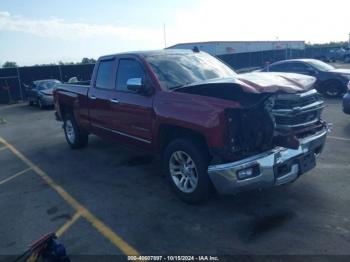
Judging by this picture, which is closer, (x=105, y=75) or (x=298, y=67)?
(x=105, y=75)

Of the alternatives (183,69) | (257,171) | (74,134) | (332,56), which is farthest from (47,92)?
(332,56)

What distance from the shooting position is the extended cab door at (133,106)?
5668mm

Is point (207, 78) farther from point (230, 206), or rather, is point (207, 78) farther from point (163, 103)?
point (230, 206)

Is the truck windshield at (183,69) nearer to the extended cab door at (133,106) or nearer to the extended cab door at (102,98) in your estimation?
the extended cab door at (133,106)

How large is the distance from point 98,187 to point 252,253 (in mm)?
3136

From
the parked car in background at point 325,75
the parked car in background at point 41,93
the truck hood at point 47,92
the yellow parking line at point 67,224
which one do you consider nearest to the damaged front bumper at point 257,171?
the yellow parking line at point 67,224

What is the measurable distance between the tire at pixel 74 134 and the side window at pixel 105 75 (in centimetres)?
177

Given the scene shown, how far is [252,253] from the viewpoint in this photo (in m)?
3.85

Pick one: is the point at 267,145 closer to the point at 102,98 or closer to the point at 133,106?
the point at 133,106

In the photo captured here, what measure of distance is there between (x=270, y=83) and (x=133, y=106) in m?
2.27

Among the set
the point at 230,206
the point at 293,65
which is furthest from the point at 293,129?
the point at 293,65

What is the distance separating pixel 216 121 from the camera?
4.46 metres

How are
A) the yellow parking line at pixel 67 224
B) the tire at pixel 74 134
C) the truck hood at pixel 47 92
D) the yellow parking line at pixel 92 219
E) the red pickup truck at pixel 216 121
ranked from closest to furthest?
1. the yellow parking line at pixel 92 219
2. the red pickup truck at pixel 216 121
3. the yellow parking line at pixel 67 224
4. the tire at pixel 74 134
5. the truck hood at pixel 47 92

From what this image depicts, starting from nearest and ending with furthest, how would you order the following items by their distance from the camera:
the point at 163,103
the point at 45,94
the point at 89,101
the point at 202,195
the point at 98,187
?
the point at 202,195 < the point at 163,103 < the point at 98,187 < the point at 89,101 < the point at 45,94
